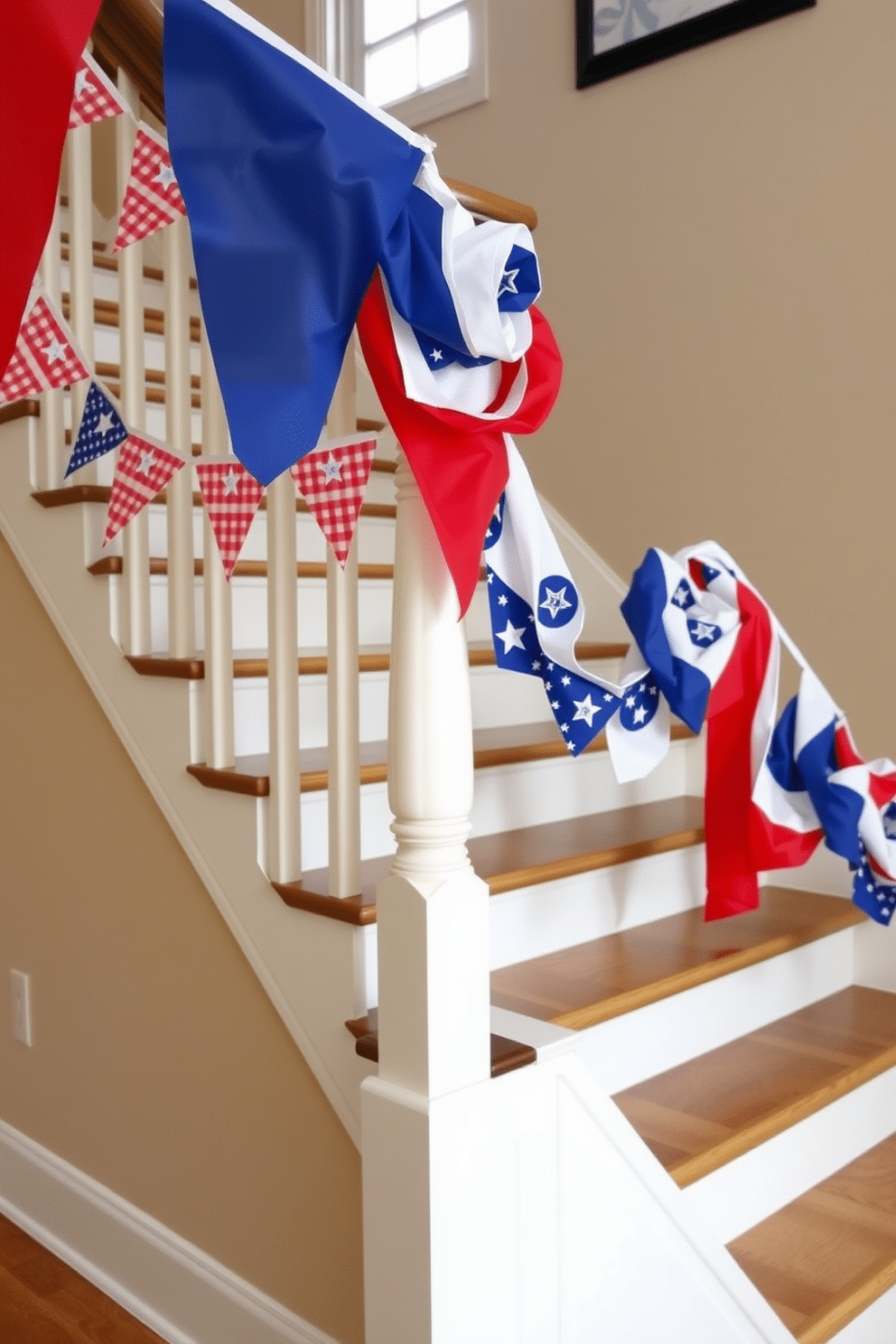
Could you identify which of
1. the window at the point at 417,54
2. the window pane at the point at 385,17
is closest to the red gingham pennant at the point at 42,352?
the window at the point at 417,54

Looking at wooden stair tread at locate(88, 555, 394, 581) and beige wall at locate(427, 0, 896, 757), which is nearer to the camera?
wooden stair tread at locate(88, 555, 394, 581)

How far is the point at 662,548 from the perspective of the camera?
2795mm

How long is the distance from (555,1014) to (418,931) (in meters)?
0.42

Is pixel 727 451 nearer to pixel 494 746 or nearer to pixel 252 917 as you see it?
pixel 494 746

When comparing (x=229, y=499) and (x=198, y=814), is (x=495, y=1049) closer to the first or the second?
(x=198, y=814)

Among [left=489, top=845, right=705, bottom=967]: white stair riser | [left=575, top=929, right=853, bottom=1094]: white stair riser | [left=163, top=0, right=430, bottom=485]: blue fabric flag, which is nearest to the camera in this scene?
[left=163, top=0, right=430, bottom=485]: blue fabric flag

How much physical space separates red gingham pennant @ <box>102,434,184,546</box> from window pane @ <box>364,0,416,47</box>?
98.3 inches

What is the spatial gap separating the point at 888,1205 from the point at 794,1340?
0.38m

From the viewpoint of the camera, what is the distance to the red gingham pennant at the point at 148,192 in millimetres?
1320

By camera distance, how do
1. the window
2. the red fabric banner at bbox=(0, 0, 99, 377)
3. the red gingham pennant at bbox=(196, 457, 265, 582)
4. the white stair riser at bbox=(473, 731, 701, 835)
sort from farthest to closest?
the window
the white stair riser at bbox=(473, 731, 701, 835)
the red gingham pennant at bbox=(196, 457, 265, 582)
the red fabric banner at bbox=(0, 0, 99, 377)

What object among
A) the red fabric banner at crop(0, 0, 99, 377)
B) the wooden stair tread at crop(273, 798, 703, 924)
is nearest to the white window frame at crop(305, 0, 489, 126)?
the wooden stair tread at crop(273, 798, 703, 924)

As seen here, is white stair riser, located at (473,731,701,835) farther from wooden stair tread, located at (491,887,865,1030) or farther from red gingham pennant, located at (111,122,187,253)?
red gingham pennant, located at (111,122,187,253)

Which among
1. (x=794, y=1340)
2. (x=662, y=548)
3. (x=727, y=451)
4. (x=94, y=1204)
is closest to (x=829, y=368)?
(x=727, y=451)

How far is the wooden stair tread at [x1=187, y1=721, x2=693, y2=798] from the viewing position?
1.66m
